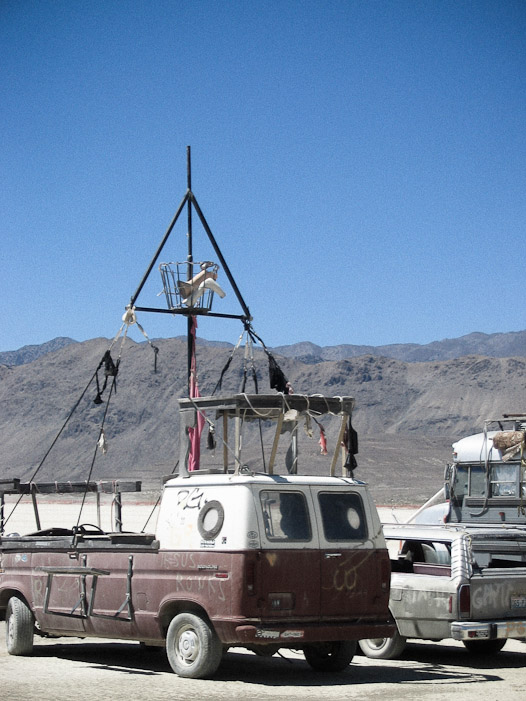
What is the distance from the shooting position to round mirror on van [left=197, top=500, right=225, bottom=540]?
10641 millimetres

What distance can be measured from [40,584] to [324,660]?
10.9ft

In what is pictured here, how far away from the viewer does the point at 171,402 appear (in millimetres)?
121625

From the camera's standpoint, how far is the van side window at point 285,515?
10648mm

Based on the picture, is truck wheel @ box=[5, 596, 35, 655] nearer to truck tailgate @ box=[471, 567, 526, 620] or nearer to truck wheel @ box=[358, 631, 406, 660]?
truck wheel @ box=[358, 631, 406, 660]

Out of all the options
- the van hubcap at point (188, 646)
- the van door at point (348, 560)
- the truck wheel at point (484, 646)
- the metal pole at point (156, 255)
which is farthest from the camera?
the metal pole at point (156, 255)

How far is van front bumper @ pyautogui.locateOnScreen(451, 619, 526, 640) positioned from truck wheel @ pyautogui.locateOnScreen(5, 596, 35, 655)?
4650mm

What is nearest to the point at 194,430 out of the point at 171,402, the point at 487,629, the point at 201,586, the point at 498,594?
the point at 201,586

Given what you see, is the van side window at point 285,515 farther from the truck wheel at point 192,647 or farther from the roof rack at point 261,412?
the truck wheel at point 192,647

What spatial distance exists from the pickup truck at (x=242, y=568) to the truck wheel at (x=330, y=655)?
0.03 ft

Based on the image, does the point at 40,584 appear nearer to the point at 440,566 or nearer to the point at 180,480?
the point at 180,480

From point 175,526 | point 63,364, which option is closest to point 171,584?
point 175,526

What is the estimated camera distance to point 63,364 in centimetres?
13838

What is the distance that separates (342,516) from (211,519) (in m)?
1.35

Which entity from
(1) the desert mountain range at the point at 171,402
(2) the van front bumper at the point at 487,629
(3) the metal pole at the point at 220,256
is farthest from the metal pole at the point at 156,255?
(1) the desert mountain range at the point at 171,402
